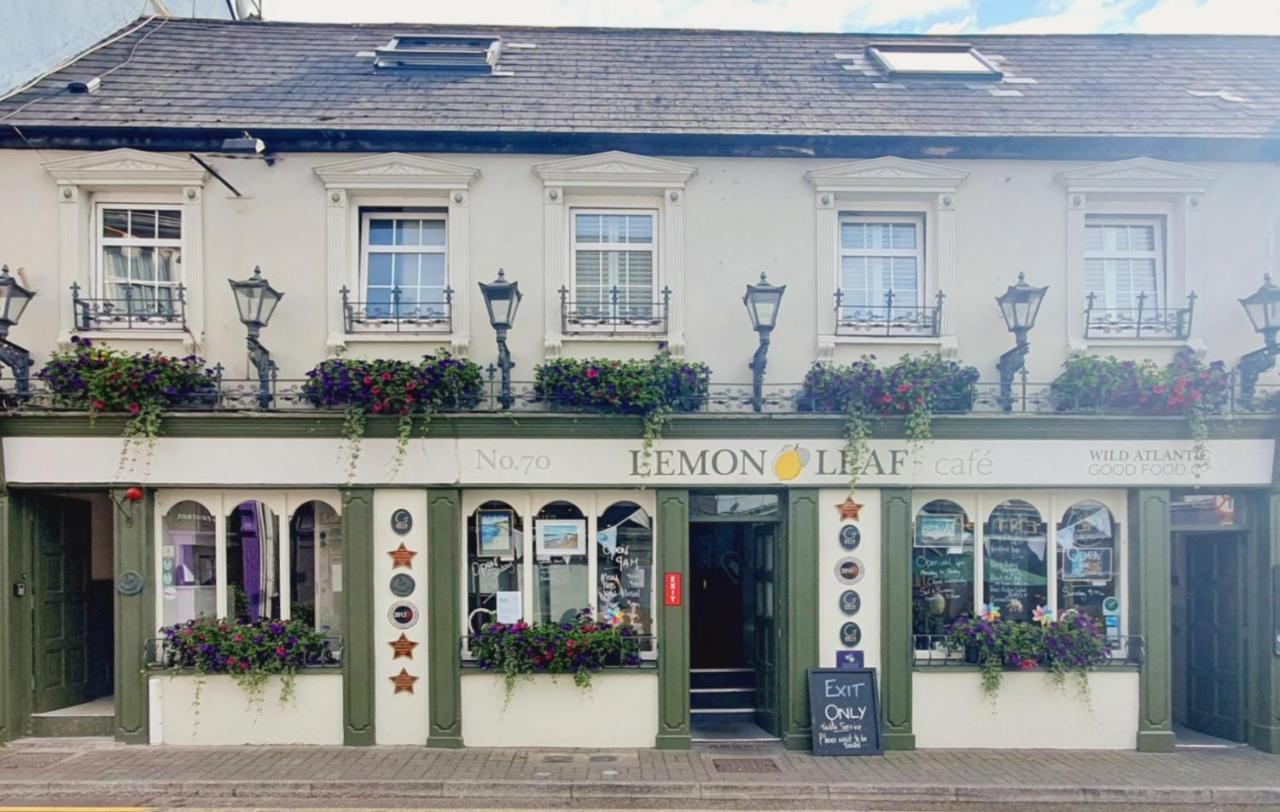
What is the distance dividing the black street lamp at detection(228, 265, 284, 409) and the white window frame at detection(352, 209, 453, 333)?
84cm

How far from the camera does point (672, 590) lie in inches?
383

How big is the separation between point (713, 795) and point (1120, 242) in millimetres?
7202

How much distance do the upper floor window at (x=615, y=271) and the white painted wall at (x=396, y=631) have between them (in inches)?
103

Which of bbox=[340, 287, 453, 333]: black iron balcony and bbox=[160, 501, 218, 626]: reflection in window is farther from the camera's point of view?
bbox=[340, 287, 453, 333]: black iron balcony

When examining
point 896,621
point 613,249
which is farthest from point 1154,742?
point 613,249

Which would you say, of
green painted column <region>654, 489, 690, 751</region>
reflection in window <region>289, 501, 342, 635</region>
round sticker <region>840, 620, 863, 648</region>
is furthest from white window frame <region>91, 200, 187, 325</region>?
round sticker <region>840, 620, 863, 648</region>

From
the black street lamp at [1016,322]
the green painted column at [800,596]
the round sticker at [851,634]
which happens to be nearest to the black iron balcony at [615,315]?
the green painted column at [800,596]

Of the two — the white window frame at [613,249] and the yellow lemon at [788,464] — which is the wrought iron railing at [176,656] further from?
the yellow lemon at [788,464]

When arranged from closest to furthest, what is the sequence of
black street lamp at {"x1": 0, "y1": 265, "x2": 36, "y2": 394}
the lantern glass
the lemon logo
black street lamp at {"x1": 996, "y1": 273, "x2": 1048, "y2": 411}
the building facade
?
black street lamp at {"x1": 0, "y1": 265, "x2": 36, "y2": 394} → the lantern glass → black street lamp at {"x1": 996, "y1": 273, "x2": 1048, "y2": 411} → the building facade → the lemon logo

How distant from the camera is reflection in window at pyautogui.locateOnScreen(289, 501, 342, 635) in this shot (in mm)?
9992

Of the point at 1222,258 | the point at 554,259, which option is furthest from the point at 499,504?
the point at 1222,258

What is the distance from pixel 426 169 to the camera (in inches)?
391

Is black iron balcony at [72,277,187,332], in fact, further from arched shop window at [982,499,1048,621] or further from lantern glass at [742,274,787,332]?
arched shop window at [982,499,1048,621]

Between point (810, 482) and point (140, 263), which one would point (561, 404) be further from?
point (140, 263)
